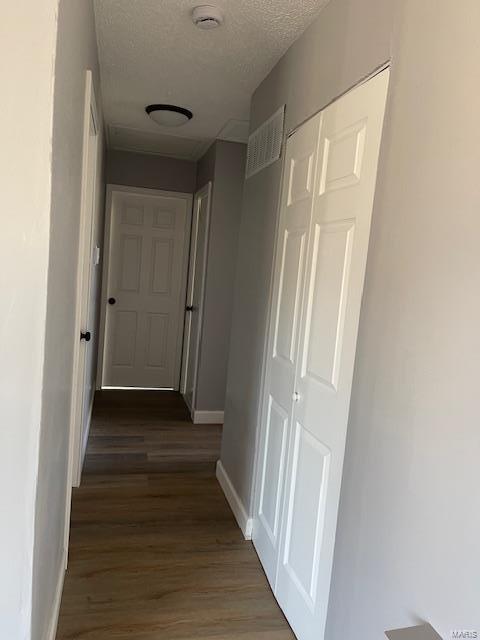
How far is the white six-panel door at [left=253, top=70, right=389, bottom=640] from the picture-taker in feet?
5.27

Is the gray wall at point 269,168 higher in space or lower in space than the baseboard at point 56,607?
higher

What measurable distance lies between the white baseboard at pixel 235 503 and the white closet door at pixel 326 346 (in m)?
0.52

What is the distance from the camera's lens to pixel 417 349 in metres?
1.25

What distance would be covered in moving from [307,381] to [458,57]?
1.18m

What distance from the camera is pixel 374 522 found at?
140 cm

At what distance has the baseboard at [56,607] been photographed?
1706 millimetres

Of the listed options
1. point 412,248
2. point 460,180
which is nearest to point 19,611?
point 412,248

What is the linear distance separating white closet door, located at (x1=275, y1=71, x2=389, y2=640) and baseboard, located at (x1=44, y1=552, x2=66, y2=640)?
0.88 meters

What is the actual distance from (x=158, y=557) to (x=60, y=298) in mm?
1463

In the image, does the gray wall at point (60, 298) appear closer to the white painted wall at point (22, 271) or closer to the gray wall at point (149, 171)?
the white painted wall at point (22, 271)

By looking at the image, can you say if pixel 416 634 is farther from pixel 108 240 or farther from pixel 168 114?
pixel 108 240

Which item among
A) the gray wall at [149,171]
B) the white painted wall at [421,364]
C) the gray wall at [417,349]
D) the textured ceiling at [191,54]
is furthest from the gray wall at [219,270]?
the white painted wall at [421,364]

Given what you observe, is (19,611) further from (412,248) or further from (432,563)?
(412,248)

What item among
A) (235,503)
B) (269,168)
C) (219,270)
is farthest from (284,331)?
(219,270)
